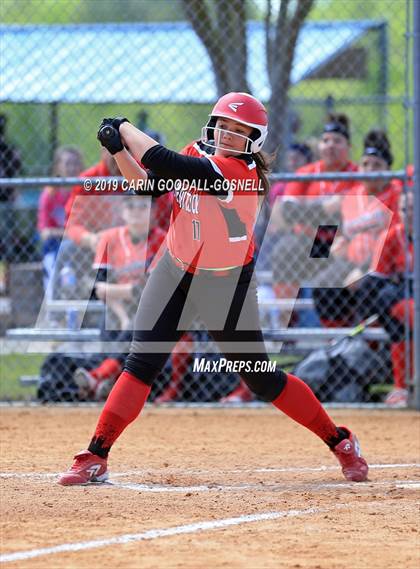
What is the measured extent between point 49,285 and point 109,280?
23.4 inches

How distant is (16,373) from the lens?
31.2 feet

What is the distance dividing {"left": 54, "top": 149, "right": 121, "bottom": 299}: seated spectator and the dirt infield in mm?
1732

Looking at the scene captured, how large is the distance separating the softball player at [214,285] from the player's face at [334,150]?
3.38 metres

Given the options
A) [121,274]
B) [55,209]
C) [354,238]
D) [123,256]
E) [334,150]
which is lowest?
[121,274]

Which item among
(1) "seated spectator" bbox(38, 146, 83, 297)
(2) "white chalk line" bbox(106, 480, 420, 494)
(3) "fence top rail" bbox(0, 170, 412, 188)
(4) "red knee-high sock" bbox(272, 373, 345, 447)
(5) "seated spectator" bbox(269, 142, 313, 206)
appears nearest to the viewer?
(2) "white chalk line" bbox(106, 480, 420, 494)

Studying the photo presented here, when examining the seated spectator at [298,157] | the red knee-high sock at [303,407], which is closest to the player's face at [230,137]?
the red knee-high sock at [303,407]

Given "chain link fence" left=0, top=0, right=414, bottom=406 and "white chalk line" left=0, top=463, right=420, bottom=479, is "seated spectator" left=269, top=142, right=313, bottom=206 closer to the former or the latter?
"chain link fence" left=0, top=0, right=414, bottom=406

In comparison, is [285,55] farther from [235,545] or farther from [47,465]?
[235,545]

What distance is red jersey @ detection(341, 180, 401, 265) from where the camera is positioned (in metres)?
8.09

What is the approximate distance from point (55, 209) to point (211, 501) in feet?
18.7

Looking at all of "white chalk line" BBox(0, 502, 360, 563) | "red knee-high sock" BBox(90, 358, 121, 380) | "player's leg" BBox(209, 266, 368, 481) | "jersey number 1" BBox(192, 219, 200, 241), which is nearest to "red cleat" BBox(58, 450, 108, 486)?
"player's leg" BBox(209, 266, 368, 481)

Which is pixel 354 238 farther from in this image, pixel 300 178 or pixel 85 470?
pixel 85 470

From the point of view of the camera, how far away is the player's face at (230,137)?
4801 millimetres

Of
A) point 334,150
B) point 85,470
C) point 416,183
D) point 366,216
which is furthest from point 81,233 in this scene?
point 85,470
